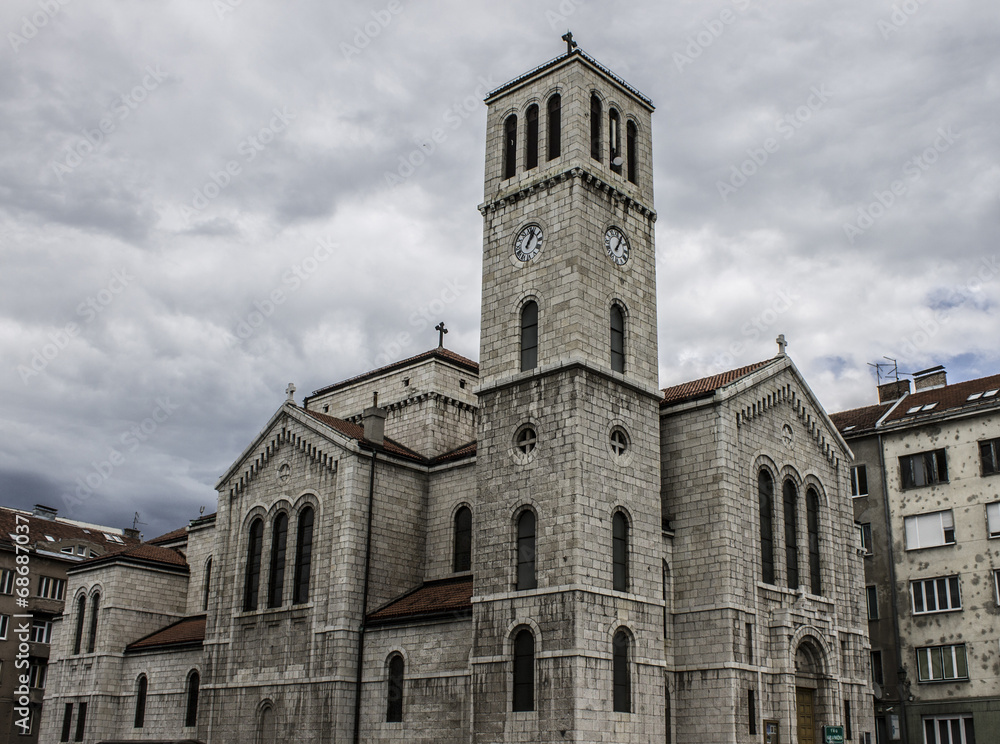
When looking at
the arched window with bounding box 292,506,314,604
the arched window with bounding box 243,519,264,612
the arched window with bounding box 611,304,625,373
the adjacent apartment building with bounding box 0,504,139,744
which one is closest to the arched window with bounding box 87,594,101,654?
the adjacent apartment building with bounding box 0,504,139,744

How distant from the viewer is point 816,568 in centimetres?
3641

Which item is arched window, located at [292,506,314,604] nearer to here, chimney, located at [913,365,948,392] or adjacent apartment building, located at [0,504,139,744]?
adjacent apartment building, located at [0,504,139,744]

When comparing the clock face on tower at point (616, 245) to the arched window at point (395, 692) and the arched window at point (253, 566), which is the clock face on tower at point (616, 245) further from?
the arched window at point (253, 566)

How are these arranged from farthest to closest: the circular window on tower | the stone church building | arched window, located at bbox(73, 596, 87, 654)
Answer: arched window, located at bbox(73, 596, 87, 654)
the circular window on tower
the stone church building

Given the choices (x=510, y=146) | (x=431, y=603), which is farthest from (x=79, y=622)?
(x=510, y=146)

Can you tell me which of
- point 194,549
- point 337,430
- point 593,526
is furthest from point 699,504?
point 194,549

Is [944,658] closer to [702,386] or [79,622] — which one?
[702,386]

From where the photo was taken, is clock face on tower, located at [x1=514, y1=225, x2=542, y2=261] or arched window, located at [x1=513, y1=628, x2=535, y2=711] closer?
arched window, located at [x1=513, y1=628, x2=535, y2=711]

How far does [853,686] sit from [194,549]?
29594 millimetres

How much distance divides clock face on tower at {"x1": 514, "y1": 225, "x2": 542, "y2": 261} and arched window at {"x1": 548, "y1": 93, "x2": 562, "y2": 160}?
109 inches

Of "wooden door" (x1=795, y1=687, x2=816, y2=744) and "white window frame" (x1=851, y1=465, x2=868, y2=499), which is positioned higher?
"white window frame" (x1=851, y1=465, x2=868, y2=499)

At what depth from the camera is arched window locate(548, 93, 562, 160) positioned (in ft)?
116

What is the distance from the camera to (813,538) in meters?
36.8

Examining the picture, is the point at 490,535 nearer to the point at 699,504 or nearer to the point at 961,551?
the point at 699,504
